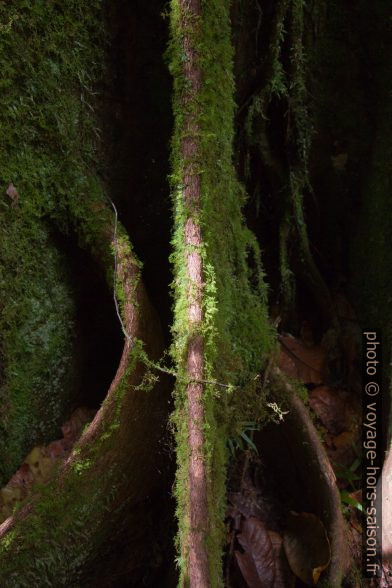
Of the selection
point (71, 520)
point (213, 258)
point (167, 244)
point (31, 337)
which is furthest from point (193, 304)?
point (71, 520)

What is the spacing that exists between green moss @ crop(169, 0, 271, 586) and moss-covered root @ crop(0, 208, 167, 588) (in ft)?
0.84

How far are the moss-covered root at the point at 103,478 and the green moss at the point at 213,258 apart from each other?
10.1 inches

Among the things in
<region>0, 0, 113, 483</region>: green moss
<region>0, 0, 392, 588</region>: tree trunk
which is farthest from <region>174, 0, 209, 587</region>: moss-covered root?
<region>0, 0, 113, 483</region>: green moss

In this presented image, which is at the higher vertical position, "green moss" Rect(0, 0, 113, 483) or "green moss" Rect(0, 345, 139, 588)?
"green moss" Rect(0, 0, 113, 483)

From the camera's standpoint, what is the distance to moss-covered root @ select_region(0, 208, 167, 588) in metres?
1.92

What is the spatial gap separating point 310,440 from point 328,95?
210 centimetres

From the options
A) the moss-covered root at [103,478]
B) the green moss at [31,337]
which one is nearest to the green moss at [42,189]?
the green moss at [31,337]

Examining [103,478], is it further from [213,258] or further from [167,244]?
[167,244]

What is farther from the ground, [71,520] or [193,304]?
[193,304]

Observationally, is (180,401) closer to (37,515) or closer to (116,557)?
(37,515)

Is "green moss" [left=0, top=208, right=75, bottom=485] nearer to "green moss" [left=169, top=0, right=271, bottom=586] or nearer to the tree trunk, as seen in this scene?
the tree trunk

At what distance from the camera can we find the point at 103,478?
2066mm

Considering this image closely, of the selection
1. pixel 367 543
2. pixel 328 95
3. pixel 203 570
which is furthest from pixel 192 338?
pixel 328 95

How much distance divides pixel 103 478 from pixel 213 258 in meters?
1.04
